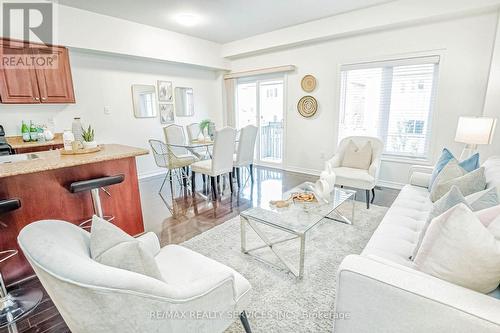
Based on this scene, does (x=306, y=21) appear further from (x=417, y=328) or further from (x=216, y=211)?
(x=417, y=328)

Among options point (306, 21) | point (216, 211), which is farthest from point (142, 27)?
point (216, 211)

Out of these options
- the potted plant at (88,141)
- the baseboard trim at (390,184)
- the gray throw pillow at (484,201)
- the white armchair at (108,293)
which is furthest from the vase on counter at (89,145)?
the baseboard trim at (390,184)

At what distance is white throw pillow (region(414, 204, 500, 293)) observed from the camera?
92cm

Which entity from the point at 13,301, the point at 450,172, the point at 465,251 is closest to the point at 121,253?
the point at 465,251

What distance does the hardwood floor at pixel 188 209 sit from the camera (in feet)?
5.34

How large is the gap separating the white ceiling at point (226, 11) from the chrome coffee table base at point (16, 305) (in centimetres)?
351

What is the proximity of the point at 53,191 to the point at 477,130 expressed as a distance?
4016 millimetres

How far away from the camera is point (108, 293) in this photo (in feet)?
2.46

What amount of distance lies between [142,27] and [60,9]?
3.84ft

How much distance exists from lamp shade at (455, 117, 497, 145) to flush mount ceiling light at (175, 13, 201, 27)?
390 cm

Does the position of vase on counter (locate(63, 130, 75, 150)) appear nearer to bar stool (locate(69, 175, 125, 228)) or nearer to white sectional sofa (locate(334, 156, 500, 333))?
bar stool (locate(69, 175, 125, 228))

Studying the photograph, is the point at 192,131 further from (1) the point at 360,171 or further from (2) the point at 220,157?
(1) the point at 360,171

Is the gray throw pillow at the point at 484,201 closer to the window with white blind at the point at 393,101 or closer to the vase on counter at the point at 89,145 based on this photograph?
the window with white blind at the point at 393,101

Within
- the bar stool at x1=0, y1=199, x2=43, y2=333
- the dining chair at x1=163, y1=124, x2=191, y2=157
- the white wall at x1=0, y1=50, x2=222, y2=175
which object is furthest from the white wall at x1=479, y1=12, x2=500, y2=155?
the white wall at x1=0, y1=50, x2=222, y2=175
